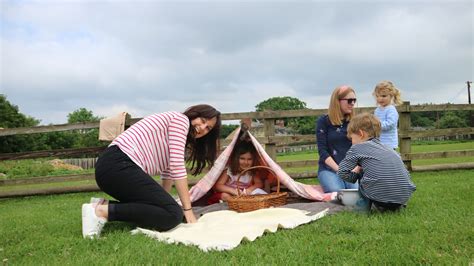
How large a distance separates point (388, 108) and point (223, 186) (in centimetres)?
244

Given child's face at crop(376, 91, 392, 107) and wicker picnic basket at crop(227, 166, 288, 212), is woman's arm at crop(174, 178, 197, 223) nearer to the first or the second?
wicker picnic basket at crop(227, 166, 288, 212)

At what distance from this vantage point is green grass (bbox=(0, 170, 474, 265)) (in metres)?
2.53

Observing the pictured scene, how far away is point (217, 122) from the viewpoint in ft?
12.4

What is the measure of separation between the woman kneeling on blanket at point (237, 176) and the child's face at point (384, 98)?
185cm

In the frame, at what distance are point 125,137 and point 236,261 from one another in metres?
1.53

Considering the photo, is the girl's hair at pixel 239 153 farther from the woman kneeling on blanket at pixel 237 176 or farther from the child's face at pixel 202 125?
the child's face at pixel 202 125

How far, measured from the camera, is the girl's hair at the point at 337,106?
500 cm

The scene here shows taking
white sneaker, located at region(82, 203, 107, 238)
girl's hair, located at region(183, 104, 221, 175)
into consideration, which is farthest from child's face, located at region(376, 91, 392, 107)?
white sneaker, located at region(82, 203, 107, 238)

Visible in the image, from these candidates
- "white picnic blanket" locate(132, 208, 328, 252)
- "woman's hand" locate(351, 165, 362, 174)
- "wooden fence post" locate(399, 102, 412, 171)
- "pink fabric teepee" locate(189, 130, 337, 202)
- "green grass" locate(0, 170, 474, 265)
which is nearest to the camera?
"green grass" locate(0, 170, 474, 265)

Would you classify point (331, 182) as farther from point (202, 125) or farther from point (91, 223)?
point (91, 223)

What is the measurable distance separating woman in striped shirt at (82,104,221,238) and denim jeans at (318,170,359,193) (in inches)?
82.7

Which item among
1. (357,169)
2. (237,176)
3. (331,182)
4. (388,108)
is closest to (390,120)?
(388,108)

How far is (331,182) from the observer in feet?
16.6

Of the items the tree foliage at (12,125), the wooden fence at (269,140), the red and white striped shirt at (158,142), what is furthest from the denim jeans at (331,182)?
the tree foliage at (12,125)
